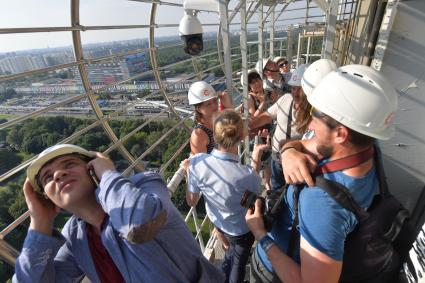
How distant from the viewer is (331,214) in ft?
2.73

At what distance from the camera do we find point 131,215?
2.89ft

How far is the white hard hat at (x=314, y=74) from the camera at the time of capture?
1.81 metres

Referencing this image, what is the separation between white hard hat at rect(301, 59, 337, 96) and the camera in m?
1.81

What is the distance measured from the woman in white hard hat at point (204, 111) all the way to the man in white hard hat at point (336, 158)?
101 centimetres

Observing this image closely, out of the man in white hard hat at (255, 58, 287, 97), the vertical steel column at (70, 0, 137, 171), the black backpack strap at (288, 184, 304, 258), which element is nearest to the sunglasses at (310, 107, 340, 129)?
the black backpack strap at (288, 184, 304, 258)

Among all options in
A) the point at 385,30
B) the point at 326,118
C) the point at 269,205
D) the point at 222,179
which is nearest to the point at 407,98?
the point at 385,30

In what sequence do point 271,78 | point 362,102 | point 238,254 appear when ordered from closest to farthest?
point 362,102, point 238,254, point 271,78

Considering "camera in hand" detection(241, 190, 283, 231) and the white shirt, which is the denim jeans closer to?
"camera in hand" detection(241, 190, 283, 231)

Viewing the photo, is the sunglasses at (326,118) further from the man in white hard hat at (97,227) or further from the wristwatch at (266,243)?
the man in white hard hat at (97,227)

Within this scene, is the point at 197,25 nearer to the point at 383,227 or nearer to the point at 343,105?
the point at 343,105

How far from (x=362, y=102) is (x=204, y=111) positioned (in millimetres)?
1416

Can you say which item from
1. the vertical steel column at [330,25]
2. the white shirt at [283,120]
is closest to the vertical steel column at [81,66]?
the white shirt at [283,120]

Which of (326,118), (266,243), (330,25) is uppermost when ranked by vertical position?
(330,25)

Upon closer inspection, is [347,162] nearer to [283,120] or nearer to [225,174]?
[225,174]
